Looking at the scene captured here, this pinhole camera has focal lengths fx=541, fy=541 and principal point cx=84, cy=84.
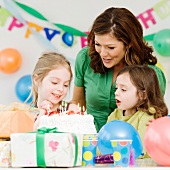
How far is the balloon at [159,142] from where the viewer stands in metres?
1.72

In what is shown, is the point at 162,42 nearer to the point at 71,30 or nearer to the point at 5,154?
the point at 71,30

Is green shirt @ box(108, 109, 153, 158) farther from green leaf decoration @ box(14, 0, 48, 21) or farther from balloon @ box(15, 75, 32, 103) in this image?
green leaf decoration @ box(14, 0, 48, 21)

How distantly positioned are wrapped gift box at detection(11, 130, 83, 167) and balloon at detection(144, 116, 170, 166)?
25cm

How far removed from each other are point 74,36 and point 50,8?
→ 1.16 ft

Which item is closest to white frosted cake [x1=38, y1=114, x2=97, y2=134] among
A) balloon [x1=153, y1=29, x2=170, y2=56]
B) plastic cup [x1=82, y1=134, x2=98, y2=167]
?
plastic cup [x1=82, y1=134, x2=98, y2=167]

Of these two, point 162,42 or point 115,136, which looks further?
point 162,42

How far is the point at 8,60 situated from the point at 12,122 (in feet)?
10.0

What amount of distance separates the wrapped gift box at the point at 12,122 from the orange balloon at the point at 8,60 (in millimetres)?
2984

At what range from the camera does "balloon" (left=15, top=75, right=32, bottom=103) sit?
4904 millimetres

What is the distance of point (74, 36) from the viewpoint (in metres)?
5.16

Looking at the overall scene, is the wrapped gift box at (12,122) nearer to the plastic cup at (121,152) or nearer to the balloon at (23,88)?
the plastic cup at (121,152)

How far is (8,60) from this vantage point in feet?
16.3

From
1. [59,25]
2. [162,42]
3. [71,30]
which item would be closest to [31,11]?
[59,25]

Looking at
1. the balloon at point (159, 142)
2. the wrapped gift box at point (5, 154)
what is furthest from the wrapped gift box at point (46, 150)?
the balloon at point (159, 142)
